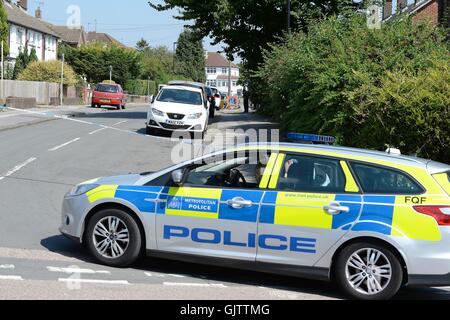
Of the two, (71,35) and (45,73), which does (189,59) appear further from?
(45,73)

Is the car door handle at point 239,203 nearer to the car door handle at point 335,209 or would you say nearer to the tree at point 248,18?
the car door handle at point 335,209

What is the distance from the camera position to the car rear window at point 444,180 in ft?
20.9

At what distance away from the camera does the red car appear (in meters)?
45.5

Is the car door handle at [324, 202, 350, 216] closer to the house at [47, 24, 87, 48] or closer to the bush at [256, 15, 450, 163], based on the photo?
the bush at [256, 15, 450, 163]

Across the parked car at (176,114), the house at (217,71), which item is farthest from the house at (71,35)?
the house at (217,71)

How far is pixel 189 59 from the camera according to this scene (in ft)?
393

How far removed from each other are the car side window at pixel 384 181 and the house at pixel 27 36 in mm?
59836

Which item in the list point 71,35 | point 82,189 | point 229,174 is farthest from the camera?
point 71,35

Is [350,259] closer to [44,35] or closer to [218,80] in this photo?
[44,35]

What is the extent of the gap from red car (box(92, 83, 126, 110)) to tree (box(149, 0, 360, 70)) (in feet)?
41.8

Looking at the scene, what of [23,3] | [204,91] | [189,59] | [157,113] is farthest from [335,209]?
[189,59]

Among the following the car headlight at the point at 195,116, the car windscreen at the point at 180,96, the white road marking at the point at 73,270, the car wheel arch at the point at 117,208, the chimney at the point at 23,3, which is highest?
the chimney at the point at 23,3

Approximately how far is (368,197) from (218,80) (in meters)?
168

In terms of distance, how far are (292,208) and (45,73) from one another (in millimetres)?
49644
